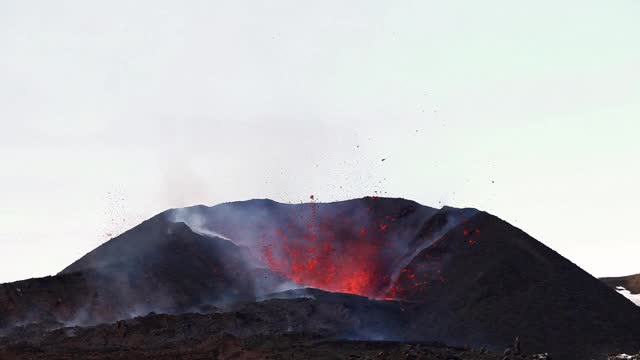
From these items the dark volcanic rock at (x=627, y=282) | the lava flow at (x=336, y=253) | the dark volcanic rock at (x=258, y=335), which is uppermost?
the lava flow at (x=336, y=253)

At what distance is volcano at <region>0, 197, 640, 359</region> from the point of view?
4625cm

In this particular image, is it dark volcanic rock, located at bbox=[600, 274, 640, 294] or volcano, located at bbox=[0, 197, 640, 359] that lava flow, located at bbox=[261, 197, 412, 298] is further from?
dark volcanic rock, located at bbox=[600, 274, 640, 294]

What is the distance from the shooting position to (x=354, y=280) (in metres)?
53.2

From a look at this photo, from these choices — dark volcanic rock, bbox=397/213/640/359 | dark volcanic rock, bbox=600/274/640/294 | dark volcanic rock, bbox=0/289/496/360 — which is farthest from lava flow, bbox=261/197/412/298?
dark volcanic rock, bbox=600/274/640/294

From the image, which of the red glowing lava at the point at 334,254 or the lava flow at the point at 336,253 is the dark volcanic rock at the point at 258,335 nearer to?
the lava flow at the point at 336,253

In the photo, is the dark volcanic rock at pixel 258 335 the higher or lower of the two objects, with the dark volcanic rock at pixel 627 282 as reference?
lower

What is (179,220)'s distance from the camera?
57.2 meters

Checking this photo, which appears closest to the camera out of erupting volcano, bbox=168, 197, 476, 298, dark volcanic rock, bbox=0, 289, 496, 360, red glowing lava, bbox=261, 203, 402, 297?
dark volcanic rock, bbox=0, 289, 496, 360

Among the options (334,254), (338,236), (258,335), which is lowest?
(258,335)

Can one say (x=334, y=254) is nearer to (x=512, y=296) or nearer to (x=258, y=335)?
(x=512, y=296)

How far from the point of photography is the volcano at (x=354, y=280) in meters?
46.2

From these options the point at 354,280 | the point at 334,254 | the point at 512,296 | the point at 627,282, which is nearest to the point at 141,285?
the point at 334,254

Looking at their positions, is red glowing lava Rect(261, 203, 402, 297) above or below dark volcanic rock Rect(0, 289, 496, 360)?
above

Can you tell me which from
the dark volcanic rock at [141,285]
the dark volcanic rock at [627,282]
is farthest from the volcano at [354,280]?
the dark volcanic rock at [627,282]
